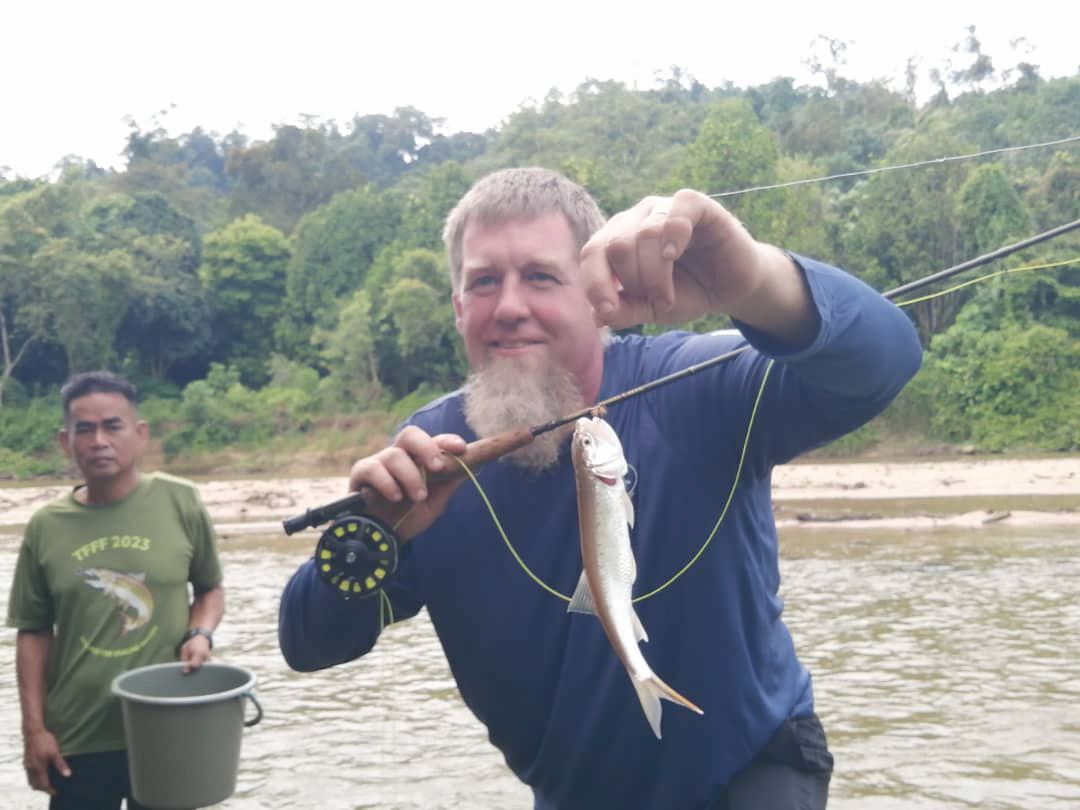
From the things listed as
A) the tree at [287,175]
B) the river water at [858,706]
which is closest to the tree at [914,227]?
the river water at [858,706]

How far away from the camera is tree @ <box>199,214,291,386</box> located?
57000 millimetres

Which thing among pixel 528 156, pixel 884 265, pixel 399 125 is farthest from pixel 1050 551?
pixel 399 125

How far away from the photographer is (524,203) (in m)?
3.08

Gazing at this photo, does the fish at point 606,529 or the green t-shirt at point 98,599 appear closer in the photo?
the fish at point 606,529

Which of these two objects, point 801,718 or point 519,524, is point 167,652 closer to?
point 519,524

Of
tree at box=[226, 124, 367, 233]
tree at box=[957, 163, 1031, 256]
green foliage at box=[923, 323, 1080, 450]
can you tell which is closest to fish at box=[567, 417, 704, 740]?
green foliage at box=[923, 323, 1080, 450]

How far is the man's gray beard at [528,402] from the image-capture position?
2980mm

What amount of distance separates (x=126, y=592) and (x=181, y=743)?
745 mm

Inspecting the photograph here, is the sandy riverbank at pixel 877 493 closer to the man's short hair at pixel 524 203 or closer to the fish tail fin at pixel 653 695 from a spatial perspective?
the man's short hair at pixel 524 203

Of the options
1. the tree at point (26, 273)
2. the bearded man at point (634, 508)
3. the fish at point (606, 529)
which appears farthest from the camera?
the tree at point (26, 273)

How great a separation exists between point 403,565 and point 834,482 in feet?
98.7

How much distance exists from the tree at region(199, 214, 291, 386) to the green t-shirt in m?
52.3

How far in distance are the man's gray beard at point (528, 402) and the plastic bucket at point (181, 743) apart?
2186 millimetres

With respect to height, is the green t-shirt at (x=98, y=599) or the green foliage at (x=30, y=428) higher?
the green t-shirt at (x=98, y=599)
